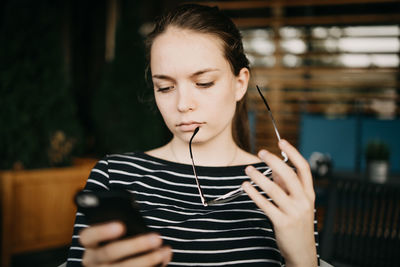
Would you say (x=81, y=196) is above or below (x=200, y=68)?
below

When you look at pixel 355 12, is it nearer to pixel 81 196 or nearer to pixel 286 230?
pixel 286 230

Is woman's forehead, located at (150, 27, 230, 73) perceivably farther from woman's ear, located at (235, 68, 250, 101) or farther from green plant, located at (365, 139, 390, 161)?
green plant, located at (365, 139, 390, 161)

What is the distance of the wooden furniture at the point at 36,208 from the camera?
2.68 metres

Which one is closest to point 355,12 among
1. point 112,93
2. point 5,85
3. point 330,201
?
point 112,93

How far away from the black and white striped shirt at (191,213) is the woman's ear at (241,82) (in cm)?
24

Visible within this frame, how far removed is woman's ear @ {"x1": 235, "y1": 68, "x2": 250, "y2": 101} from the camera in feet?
3.83

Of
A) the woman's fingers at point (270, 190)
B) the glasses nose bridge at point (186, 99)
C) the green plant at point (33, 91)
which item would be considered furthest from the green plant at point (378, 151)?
the green plant at point (33, 91)

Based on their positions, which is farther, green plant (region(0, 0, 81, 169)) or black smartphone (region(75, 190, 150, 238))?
green plant (region(0, 0, 81, 169))

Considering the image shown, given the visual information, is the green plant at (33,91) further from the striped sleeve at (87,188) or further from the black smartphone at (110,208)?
the black smartphone at (110,208)

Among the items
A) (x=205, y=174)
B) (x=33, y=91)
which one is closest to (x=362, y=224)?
(x=205, y=174)

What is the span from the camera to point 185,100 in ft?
3.26

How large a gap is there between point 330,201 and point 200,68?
92 cm

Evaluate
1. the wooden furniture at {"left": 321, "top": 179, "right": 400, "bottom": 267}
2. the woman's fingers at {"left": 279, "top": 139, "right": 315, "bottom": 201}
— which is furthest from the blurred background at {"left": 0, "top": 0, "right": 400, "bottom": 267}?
the woman's fingers at {"left": 279, "top": 139, "right": 315, "bottom": 201}

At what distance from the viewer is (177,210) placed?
1.01 metres
